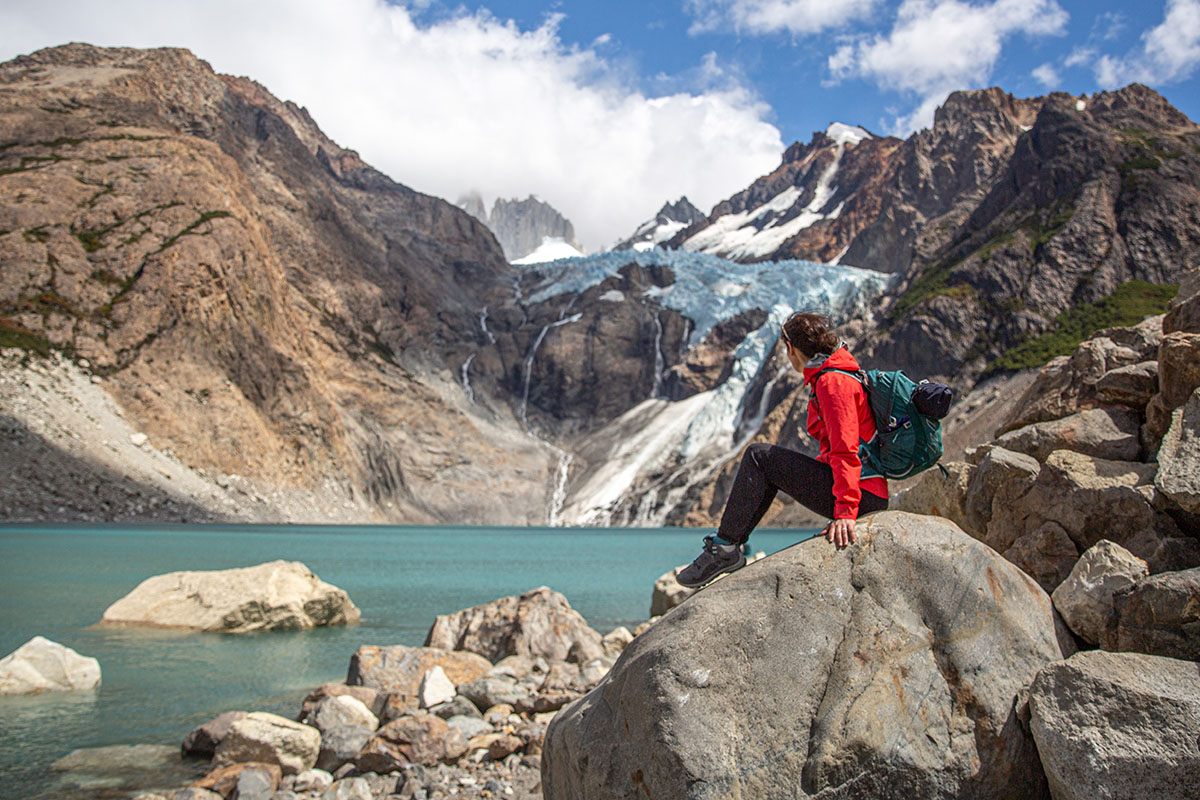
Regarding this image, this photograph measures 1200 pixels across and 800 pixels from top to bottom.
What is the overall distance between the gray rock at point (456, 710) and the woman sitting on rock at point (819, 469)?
7.03 m

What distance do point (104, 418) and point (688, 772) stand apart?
235ft

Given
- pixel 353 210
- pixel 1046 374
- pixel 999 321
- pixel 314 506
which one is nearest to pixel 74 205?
pixel 314 506

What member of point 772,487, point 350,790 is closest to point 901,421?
point 772,487

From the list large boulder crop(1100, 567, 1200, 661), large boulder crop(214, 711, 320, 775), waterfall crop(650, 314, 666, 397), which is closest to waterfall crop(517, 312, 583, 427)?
waterfall crop(650, 314, 666, 397)

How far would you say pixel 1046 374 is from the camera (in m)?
11.0

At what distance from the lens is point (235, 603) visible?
69.2ft

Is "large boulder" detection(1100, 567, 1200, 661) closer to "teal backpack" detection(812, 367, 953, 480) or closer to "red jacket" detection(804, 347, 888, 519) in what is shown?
"teal backpack" detection(812, 367, 953, 480)

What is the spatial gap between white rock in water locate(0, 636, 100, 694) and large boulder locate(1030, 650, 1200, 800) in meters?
15.9

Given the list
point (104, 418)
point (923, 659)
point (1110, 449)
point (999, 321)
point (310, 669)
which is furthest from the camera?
point (999, 321)

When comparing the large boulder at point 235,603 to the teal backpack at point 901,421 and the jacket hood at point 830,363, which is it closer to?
the jacket hood at point 830,363

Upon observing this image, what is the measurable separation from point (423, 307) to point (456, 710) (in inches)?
5136

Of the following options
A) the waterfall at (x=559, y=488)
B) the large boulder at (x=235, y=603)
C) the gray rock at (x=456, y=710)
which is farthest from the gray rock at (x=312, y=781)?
the waterfall at (x=559, y=488)

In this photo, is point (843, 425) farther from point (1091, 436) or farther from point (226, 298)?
point (226, 298)

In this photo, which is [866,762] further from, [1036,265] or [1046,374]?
[1036,265]
